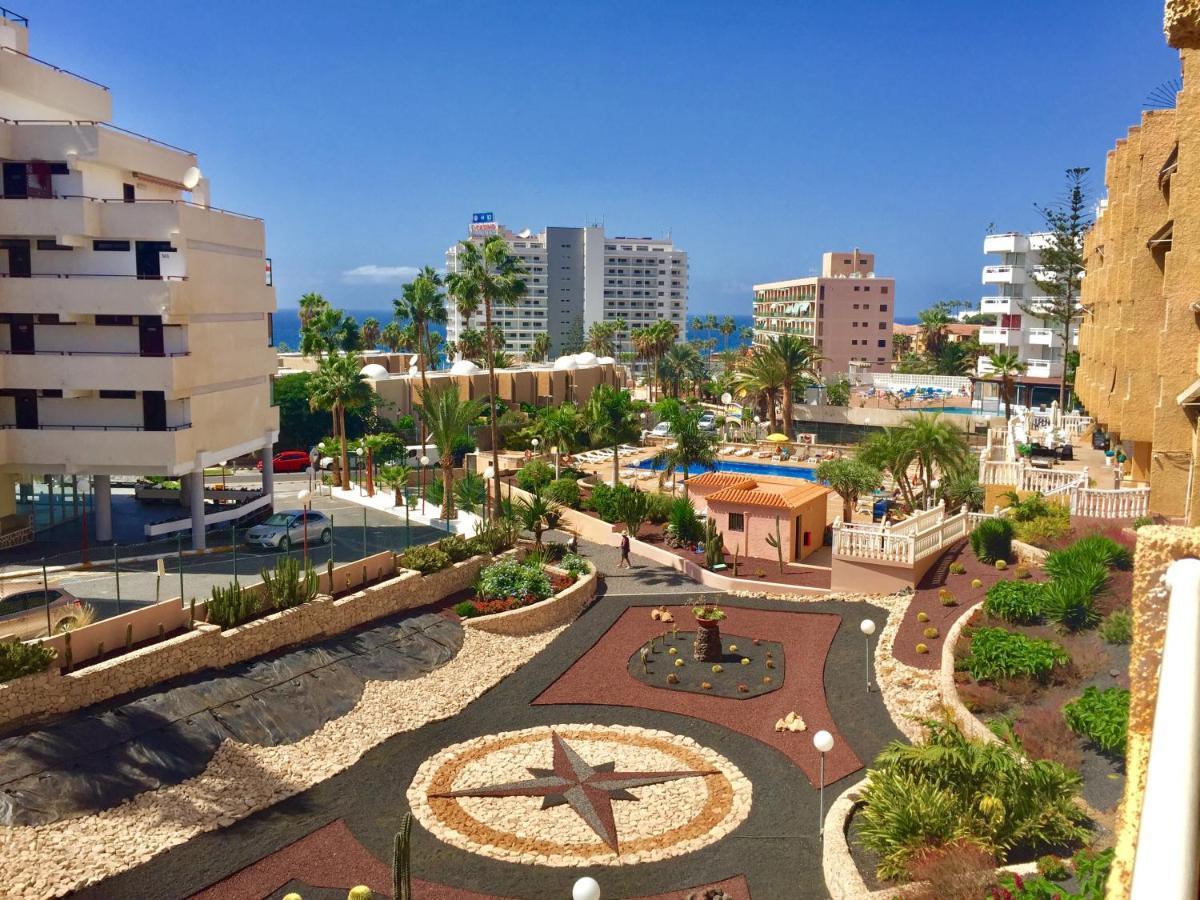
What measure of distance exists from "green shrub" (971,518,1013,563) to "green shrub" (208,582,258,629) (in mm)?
21782

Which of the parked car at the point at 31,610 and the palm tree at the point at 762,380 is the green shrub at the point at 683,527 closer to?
the parked car at the point at 31,610

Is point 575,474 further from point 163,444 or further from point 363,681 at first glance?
point 363,681

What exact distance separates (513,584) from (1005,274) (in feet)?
245

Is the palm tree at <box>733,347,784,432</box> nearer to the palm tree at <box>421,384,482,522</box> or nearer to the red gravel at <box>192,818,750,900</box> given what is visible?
the palm tree at <box>421,384,482,522</box>

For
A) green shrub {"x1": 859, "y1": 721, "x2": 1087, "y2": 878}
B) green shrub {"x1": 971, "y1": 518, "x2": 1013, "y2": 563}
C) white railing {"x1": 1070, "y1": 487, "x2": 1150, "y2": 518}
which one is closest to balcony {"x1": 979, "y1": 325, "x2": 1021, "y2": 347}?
white railing {"x1": 1070, "y1": 487, "x2": 1150, "y2": 518}

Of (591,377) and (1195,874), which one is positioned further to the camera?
(591,377)

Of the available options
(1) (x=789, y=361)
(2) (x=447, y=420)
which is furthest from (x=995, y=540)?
(1) (x=789, y=361)

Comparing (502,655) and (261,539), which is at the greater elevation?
(261,539)

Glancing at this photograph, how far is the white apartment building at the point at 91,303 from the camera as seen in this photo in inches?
1259

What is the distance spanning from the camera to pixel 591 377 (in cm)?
9100

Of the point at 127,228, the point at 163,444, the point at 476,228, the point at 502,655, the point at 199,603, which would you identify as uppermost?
the point at 476,228

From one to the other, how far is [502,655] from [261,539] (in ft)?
35.3

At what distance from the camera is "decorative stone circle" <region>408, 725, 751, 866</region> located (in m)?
18.8

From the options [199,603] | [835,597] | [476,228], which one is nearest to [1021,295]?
[835,597]
